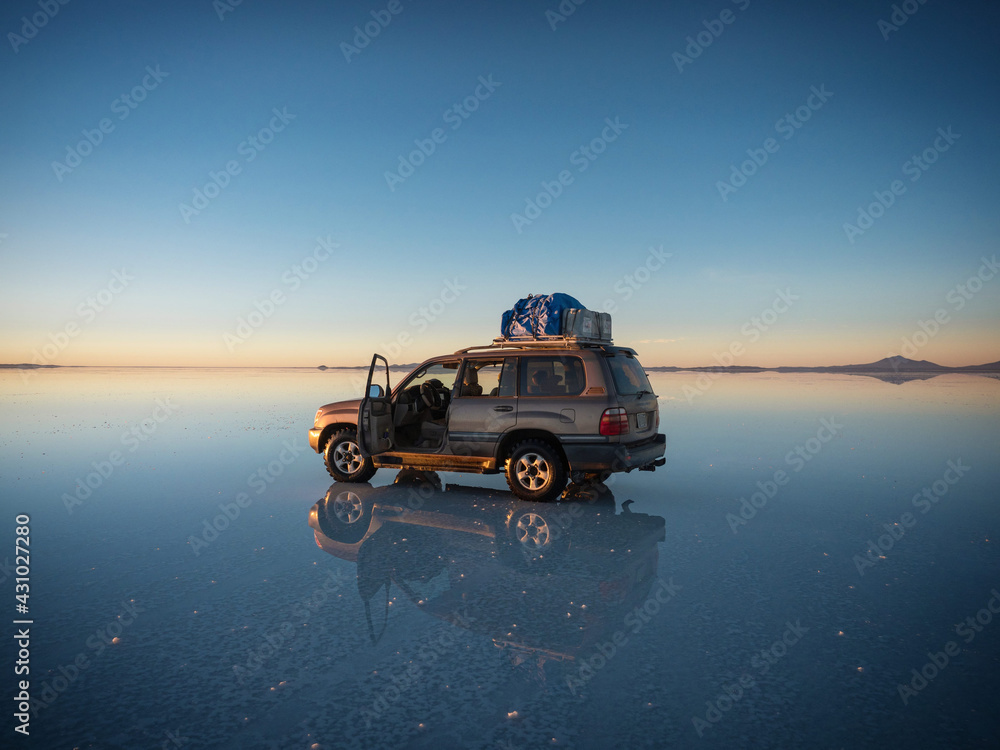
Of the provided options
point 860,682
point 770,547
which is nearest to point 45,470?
point 770,547

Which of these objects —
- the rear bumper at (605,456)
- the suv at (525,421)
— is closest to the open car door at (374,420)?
the suv at (525,421)

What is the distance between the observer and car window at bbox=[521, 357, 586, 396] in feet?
29.1

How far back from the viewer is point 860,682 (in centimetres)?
379

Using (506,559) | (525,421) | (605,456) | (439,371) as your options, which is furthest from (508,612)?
(439,371)

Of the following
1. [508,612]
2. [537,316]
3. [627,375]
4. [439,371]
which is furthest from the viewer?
[439,371]

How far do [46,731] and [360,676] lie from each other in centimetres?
163

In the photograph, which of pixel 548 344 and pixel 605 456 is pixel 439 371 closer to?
pixel 548 344

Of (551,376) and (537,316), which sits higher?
(537,316)

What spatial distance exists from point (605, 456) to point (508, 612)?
3991mm

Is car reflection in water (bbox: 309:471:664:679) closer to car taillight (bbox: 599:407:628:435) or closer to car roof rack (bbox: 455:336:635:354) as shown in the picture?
car taillight (bbox: 599:407:628:435)

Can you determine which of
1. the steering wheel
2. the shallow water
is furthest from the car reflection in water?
the steering wheel

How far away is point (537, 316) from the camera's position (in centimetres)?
948

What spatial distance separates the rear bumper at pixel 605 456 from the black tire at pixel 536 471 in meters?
0.22

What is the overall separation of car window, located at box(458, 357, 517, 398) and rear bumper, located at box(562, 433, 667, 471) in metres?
1.29
